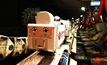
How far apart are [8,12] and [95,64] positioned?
7.94m

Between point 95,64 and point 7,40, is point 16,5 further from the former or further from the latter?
point 95,64

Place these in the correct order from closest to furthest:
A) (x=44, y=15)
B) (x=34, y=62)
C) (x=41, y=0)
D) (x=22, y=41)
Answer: (x=34, y=62), (x=44, y=15), (x=22, y=41), (x=41, y=0)

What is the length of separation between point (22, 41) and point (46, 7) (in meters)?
8.41

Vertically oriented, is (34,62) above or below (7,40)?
below

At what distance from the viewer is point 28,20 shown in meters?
7.69

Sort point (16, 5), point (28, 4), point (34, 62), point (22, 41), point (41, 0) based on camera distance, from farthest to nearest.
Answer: point (41, 0), point (28, 4), point (16, 5), point (22, 41), point (34, 62)

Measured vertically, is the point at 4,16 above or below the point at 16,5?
below

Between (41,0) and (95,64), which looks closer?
(95,64)

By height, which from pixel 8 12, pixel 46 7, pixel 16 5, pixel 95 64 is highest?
pixel 46 7

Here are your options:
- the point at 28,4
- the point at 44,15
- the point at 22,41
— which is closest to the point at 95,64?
the point at 22,41

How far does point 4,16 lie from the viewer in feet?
24.0

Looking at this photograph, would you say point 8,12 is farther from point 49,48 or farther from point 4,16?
point 49,48

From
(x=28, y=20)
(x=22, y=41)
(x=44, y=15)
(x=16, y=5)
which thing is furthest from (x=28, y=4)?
(x=44, y=15)

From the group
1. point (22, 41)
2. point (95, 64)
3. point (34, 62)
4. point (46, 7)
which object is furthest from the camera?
point (46, 7)
